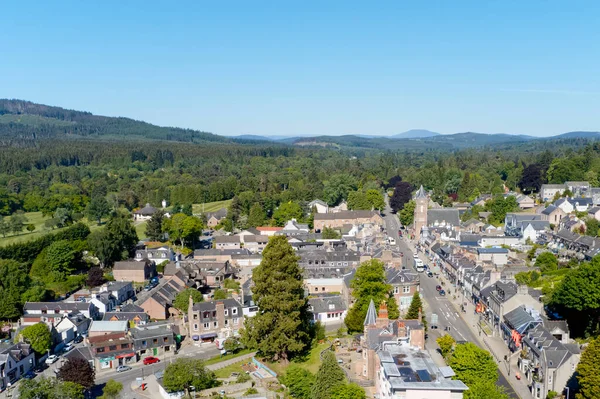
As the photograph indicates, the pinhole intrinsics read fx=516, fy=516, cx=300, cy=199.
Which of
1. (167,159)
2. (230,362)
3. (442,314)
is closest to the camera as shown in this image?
(230,362)

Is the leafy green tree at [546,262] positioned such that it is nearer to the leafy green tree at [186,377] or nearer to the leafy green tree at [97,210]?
the leafy green tree at [186,377]

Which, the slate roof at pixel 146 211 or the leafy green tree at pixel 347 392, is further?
the slate roof at pixel 146 211

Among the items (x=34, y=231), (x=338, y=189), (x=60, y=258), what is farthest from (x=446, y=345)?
(x=338, y=189)

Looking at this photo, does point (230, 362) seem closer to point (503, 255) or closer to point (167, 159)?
point (503, 255)

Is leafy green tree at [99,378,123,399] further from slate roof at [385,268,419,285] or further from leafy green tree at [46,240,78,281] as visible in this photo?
leafy green tree at [46,240,78,281]

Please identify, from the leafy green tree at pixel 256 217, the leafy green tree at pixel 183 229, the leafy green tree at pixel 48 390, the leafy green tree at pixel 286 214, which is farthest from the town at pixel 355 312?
the leafy green tree at pixel 286 214

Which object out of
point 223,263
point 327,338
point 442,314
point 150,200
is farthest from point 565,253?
point 150,200

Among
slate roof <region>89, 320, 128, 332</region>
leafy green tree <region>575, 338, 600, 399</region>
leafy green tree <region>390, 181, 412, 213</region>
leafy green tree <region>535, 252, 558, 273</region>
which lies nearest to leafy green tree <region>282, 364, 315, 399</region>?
leafy green tree <region>575, 338, 600, 399</region>
